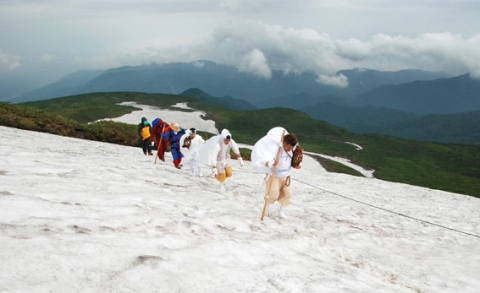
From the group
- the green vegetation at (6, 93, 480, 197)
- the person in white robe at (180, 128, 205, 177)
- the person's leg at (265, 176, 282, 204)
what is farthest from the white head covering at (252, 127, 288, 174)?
the green vegetation at (6, 93, 480, 197)

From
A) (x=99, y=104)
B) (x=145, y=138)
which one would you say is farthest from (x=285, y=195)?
(x=99, y=104)

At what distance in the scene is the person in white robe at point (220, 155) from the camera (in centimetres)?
1093

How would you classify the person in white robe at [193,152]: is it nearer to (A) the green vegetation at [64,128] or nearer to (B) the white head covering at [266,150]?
(B) the white head covering at [266,150]

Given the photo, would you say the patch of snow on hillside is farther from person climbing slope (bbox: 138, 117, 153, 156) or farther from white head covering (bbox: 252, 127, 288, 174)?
person climbing slope (bbox: 138, 117, 153, 156)

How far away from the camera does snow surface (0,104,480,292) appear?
387cm

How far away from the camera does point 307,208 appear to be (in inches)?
407

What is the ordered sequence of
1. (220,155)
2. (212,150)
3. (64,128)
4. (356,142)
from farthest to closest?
1. (356,142)
2. (64,128)
3. (220,155)
4. (212,150)

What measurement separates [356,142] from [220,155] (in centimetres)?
6786

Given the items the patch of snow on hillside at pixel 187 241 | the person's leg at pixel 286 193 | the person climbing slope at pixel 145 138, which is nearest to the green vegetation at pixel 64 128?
the person climbing slope at pixel 145 138

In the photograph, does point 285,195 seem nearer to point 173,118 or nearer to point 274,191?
point 274,191

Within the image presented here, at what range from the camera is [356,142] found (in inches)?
2820

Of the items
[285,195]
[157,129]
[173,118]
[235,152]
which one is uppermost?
[173,118]

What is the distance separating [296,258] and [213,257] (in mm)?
Result: 1819

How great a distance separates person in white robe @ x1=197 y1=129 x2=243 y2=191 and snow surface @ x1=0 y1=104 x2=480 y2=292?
3.22 feet
